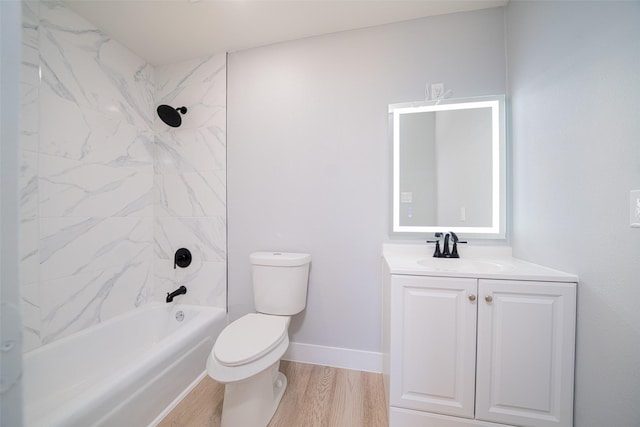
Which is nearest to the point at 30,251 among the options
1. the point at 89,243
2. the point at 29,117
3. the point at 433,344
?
the point at 89,243

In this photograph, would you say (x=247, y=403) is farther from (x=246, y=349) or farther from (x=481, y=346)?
(x=481, y=346)

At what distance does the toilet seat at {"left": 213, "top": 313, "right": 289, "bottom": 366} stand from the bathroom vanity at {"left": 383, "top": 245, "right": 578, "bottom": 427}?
0.61 metres

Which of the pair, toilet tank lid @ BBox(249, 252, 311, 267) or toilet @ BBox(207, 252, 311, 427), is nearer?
toilet @ BBox(207, 252, 311, 427)

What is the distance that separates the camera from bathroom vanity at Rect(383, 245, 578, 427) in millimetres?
939

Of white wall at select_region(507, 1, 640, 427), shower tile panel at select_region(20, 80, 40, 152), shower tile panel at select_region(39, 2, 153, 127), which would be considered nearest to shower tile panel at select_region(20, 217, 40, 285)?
shower tile panel at select_region(20, 80, 40, 152)

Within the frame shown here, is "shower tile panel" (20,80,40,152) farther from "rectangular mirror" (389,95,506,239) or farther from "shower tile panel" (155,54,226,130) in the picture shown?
"rectangular mirror" (389,95,506,239)

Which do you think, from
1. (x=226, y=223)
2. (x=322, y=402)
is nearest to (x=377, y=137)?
(x=226, y=223)

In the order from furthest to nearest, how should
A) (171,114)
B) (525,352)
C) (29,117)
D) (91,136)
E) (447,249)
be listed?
(171,114)
(91,136)
(447,249)
(29,117)
(525,352)

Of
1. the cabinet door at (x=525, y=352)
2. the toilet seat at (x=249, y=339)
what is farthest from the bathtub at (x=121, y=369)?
the cabinet door at (x=525, y=352)

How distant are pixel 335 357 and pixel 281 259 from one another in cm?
80

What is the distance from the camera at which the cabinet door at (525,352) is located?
93 centimetres

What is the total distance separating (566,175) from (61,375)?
9.05 feet

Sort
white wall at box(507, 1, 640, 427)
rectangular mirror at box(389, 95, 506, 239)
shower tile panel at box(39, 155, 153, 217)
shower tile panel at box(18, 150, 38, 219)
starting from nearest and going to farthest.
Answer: white wall at box(507, 1, 640, 427) < shower tile panel at box(18, 150, 38, 219) < shower tile panel at box(39, 155, 153, 217) < rectangular mirror at box(389, 95, 506, 239)

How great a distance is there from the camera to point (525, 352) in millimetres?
963
